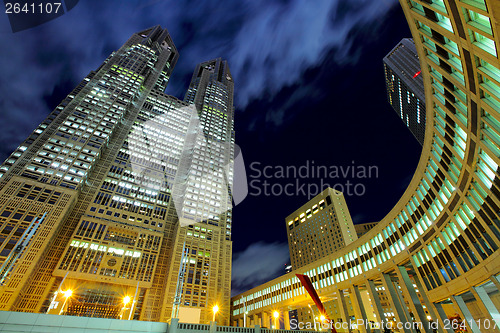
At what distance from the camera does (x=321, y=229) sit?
119 metres

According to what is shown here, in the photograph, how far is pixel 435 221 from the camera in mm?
38188

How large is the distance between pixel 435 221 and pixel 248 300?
70.9m

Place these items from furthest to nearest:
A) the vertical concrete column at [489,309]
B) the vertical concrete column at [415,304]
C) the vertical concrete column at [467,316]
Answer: the vertical concrete column at [415,304] → the vertical concrete column at [467,316] → the vertical concrete column at [489,309]

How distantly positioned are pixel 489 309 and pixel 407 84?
132031 mm

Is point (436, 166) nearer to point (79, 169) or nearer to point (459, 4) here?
point (459, 4)

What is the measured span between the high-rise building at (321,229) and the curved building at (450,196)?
57451mm

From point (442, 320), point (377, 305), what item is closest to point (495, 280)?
point (442, 320)

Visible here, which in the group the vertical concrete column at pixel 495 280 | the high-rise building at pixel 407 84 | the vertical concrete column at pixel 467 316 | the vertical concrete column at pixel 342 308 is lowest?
the vertical concrete column at pixel 467 316

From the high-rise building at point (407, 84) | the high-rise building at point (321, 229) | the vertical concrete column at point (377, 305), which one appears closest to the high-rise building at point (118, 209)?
the vertical concrete column at point (377, 305)

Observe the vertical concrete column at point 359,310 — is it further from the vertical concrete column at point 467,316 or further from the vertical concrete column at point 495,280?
the vertical concrete column at point 495,280

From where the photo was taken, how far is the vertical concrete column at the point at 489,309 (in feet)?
95.9

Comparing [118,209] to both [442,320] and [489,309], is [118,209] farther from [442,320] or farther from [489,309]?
[489,309]

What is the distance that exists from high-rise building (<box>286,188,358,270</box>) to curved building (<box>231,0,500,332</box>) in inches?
2262

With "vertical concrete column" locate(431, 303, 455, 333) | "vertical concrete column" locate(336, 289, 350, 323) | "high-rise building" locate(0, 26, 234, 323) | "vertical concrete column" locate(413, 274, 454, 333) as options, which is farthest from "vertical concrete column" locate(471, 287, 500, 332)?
"high-rise building" locate(0, 26, 234, 323)
